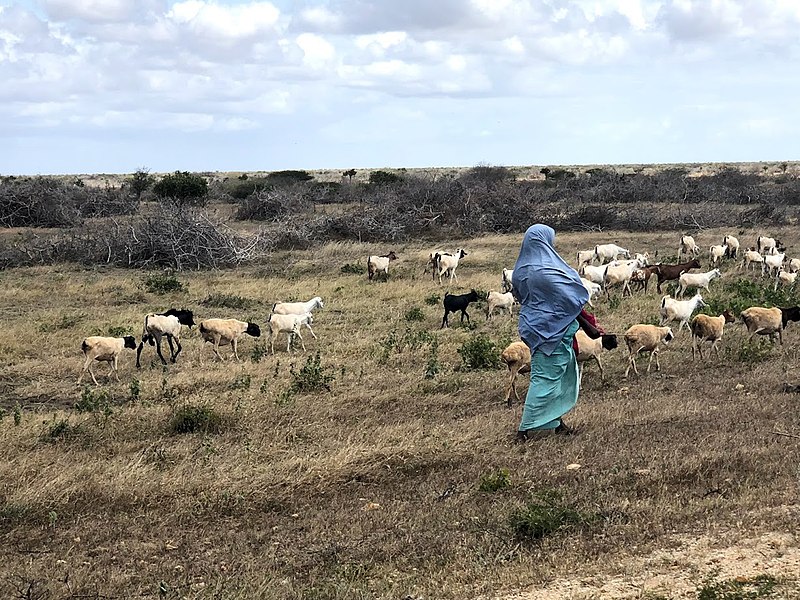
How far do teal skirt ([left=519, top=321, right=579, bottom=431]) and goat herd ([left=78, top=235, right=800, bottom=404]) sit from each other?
93 centimetres

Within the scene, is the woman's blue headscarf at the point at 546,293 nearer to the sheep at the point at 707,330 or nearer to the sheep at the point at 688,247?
the sheep at the point at 707,330

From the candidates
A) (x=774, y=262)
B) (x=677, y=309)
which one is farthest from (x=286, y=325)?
(x=774, y=262)

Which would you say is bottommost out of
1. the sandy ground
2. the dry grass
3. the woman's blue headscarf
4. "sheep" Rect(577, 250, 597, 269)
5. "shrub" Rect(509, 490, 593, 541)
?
the dry grass

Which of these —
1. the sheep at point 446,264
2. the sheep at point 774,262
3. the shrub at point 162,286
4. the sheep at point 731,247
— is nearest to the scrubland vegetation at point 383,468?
Result: the sheep at point 774,262

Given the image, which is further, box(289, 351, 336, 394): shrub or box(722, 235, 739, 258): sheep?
box(722, 235, 739, 258): sheep

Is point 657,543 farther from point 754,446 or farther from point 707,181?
point 707,181

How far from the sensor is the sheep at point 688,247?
22237mm

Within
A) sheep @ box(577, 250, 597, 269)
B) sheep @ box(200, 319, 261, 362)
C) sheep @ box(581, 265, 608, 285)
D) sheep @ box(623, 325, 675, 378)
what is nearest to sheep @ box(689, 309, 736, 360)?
sheep @ box(623, 325, 675, 378)

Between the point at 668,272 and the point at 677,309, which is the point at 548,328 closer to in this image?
the point at 677,309

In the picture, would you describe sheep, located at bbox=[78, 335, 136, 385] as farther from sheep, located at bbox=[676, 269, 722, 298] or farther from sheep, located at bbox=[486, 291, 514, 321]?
sheep, located at bbox=[676, 269, 722, 298]

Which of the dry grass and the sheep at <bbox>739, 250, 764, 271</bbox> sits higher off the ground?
the sheep at <bbox>739, 250, 764, 271</bbox>

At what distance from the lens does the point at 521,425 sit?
8.53 meters

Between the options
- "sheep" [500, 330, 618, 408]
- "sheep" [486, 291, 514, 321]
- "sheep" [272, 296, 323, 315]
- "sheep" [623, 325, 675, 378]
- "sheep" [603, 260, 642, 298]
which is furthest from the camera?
"sheep" [603, 260, 642, 298]

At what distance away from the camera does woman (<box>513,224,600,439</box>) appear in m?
8.40
